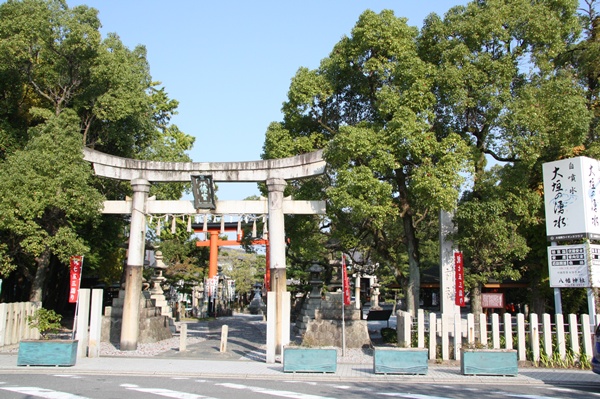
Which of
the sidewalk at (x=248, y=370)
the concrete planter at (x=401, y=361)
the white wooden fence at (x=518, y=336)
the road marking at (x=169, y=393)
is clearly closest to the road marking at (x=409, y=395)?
the sidewalk at (x=248, y=370)

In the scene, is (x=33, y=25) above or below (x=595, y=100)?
above

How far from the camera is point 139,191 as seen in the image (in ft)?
61.4

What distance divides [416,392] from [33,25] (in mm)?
18126

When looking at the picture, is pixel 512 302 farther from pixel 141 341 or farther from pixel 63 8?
pixel 63 8

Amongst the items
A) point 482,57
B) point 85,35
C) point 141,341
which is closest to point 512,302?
point 482,57

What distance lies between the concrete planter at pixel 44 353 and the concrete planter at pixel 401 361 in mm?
8064

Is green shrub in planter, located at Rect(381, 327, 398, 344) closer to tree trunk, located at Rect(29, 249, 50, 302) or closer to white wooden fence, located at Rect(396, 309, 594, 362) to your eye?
white wooden fence, located at Rect(396, 309, 594, 362)

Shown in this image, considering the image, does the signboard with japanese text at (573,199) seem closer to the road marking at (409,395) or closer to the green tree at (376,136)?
the green tree at (376,136)

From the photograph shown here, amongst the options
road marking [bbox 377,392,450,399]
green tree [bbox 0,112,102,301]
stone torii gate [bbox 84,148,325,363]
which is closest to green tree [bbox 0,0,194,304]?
green tree [bbox 0,112,102,301]

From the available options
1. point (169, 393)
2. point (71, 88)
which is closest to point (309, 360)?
point (169, 393)

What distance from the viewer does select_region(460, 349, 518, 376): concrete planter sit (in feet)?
43.7

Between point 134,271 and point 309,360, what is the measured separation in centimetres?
750

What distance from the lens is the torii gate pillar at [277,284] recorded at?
15.5 meters

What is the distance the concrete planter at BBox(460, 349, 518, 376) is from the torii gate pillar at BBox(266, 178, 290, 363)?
5096 millimetres
